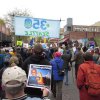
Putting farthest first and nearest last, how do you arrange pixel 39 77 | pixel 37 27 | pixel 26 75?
pixel 37 27 → pixel 39 77 → pixel 26 75

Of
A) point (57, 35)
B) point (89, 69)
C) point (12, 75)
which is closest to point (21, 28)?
point (57, 35)

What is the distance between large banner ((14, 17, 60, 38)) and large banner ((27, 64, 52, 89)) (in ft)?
27.7

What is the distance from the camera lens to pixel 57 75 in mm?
10766

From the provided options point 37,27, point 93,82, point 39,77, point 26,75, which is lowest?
point 93,82

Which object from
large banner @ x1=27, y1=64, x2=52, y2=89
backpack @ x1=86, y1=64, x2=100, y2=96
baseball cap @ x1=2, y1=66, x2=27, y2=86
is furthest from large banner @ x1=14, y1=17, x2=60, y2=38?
baseball cap @ x1=2, y1=66, x2=27, y2=86

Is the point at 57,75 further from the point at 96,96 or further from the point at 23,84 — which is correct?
the point at 23,84

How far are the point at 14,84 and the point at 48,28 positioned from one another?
36.9 feet

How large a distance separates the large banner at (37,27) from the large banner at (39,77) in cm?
843

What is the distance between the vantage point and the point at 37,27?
1505 centimetres

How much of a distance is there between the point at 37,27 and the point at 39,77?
353 inches

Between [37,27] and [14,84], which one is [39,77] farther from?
[37,27]

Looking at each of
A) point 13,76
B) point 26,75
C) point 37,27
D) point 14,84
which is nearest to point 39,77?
point 26,75

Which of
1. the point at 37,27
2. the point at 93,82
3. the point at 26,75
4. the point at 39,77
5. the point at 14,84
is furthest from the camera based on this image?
the point at 37,27

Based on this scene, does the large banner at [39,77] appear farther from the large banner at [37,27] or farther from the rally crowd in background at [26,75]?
the large banner at [37,27]
